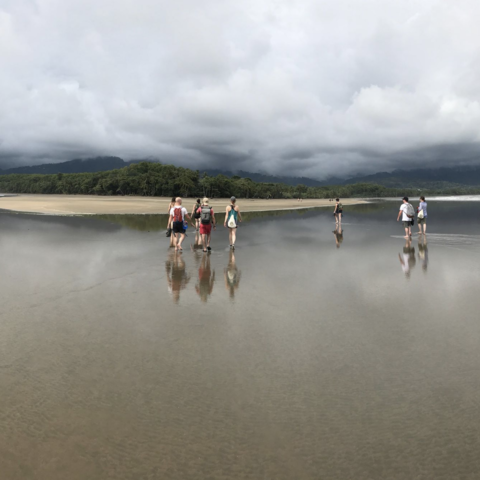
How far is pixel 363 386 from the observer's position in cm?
481

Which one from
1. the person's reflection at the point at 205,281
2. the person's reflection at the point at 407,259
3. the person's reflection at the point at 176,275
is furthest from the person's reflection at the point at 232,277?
the person's reflection at the point at 407,259

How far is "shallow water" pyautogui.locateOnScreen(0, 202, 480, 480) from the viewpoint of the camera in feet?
11.6

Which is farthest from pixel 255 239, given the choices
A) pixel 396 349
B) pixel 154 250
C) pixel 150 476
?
pixel 150 476

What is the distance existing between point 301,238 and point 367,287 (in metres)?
11.5

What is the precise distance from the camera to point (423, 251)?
1639 centimetres

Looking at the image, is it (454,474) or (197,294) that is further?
(197,294)

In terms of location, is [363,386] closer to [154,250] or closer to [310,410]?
[310,410]

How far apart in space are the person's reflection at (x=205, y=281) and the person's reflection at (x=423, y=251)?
21.8 ft

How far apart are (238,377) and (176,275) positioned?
21.9 ft

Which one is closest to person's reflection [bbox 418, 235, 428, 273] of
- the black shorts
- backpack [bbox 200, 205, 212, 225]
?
backpack [bbox 200, 205, 212, 225]

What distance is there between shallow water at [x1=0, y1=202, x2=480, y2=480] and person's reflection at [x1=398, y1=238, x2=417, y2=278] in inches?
56.1

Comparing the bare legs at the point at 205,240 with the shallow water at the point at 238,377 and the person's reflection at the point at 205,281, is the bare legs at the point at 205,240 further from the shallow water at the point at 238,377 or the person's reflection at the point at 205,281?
the shallow water at the point at 238,377

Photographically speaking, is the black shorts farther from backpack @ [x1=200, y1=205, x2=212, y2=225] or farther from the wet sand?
the wet sand

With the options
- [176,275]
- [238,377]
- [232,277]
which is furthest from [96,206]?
[238,377]
